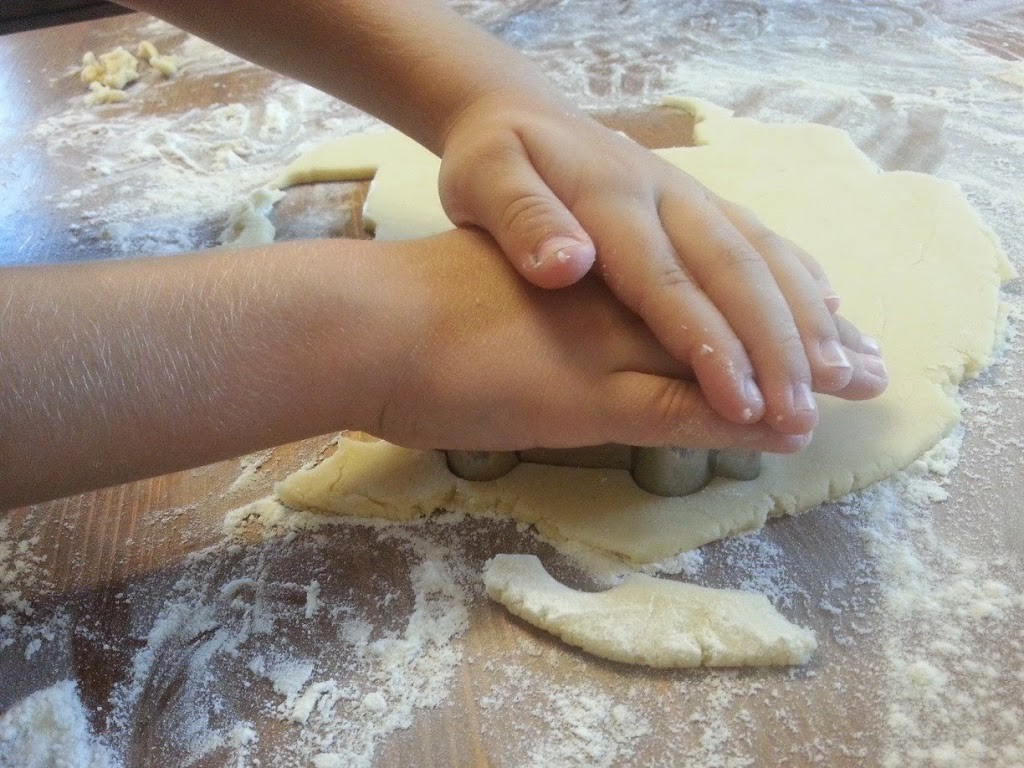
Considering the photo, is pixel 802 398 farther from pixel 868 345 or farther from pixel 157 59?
A: pixel 157 59

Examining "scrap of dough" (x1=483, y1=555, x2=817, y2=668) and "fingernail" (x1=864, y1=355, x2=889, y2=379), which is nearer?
"scrap of dough" (x1=483, y1=555, x2=817, y2=668)

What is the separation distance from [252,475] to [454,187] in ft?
1.29

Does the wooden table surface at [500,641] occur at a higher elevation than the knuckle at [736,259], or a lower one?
lower

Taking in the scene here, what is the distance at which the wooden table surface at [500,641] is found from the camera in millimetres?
671

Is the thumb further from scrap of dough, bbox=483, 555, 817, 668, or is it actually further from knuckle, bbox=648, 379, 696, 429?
scrap of dough, bbox=483, 555, 817, 668

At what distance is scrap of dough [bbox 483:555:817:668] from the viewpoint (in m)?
0.71

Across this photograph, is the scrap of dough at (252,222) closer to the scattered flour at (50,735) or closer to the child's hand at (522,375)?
the child's hand at (522,375)

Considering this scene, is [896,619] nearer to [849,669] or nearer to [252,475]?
[849,669]

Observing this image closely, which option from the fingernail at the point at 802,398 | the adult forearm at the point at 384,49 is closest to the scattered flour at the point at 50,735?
the fingernail at the point at 802,398

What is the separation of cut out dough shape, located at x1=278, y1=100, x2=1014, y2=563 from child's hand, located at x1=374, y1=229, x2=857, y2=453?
0.08 meters

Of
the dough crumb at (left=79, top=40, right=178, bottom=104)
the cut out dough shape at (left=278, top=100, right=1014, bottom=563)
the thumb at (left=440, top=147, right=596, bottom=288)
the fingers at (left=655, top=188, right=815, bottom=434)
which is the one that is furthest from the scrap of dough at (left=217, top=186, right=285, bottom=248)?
the fingers at (left=655, top=188, right=815, bottom=434)

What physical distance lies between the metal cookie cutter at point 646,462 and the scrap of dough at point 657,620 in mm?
106

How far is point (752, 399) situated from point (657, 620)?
212 mm

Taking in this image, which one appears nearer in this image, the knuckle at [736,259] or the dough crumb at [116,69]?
the knuckle at [736,259]
